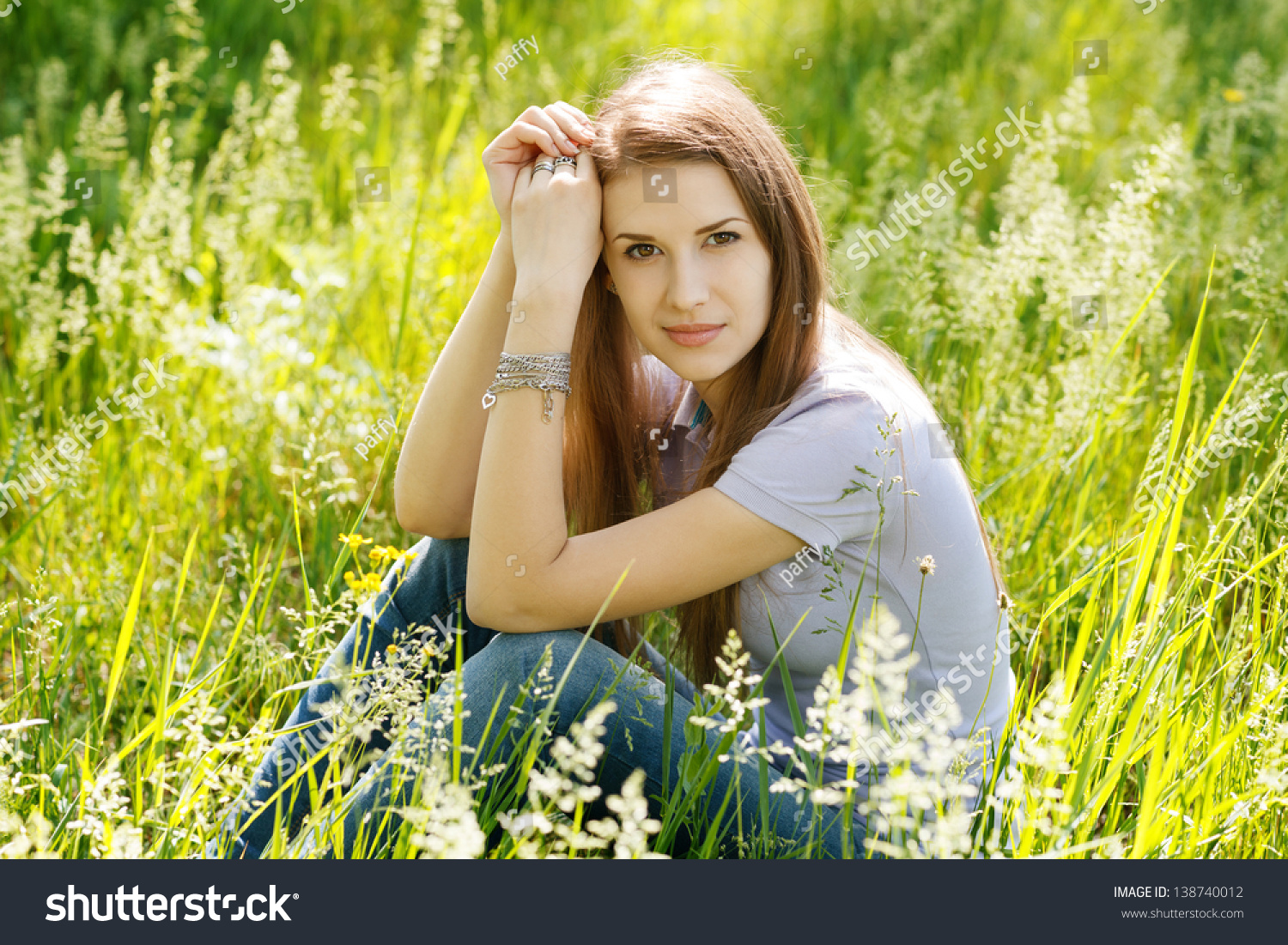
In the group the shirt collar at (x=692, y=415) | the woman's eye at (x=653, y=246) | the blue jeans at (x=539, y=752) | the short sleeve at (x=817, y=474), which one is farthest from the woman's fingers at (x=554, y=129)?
the blue jeans at (x=539, y=752)

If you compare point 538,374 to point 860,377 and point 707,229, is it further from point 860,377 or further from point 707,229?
point 860,377

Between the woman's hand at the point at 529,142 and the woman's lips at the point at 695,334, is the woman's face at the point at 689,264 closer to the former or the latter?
the woman's lips at the point at 695,334

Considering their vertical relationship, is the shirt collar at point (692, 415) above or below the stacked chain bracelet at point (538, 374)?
below

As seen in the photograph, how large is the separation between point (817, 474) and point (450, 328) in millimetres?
1528

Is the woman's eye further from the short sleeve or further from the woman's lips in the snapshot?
the short sleeve

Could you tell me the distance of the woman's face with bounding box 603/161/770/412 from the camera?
1.80 m

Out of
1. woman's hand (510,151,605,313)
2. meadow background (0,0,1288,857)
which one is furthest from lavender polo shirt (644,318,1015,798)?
woman's hand (510,151,605,313)

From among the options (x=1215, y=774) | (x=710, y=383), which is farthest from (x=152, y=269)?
(x=1215, y=774)

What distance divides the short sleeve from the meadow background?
354mm

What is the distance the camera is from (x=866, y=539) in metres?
1.79

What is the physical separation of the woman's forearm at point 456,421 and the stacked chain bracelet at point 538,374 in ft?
0.80

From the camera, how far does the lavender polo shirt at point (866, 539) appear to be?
1.70 m

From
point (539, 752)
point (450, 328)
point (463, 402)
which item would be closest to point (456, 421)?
point (463, 402)

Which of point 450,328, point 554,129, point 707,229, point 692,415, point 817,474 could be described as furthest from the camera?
point 450,328
